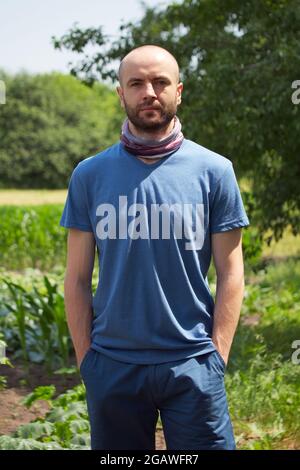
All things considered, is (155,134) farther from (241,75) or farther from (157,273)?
(241,75)

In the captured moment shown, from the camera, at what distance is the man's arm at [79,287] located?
9.86ft

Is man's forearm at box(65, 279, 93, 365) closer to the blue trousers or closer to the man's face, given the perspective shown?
the blue trousers

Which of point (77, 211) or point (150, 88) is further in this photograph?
point (77, 211)

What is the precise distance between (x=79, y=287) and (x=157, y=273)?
34cm

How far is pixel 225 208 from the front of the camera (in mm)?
2918

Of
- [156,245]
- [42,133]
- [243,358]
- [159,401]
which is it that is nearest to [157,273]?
[156,245]

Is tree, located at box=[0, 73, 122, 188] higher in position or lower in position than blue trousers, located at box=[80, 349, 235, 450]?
higher

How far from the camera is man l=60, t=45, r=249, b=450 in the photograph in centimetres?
282

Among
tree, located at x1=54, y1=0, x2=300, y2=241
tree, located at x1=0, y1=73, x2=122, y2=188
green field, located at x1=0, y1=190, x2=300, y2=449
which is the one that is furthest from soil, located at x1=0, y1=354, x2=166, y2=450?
tree, located at x1=0, y1=73, x2=122, y2=188

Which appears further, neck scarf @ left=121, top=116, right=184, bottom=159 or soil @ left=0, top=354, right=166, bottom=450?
soil @ left=0, top=354, right=166, bottom=450

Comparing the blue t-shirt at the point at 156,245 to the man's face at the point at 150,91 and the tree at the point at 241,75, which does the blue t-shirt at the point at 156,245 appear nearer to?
the man's face at the point at 150,91

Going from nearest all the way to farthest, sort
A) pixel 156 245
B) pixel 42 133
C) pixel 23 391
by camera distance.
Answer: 1. pixel 156 245
2. pixel 23 391
3. pixel 42 133

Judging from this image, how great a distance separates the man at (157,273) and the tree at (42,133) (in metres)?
69.0

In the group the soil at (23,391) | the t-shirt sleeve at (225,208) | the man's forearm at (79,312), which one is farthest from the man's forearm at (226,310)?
the soil at (23,391)
